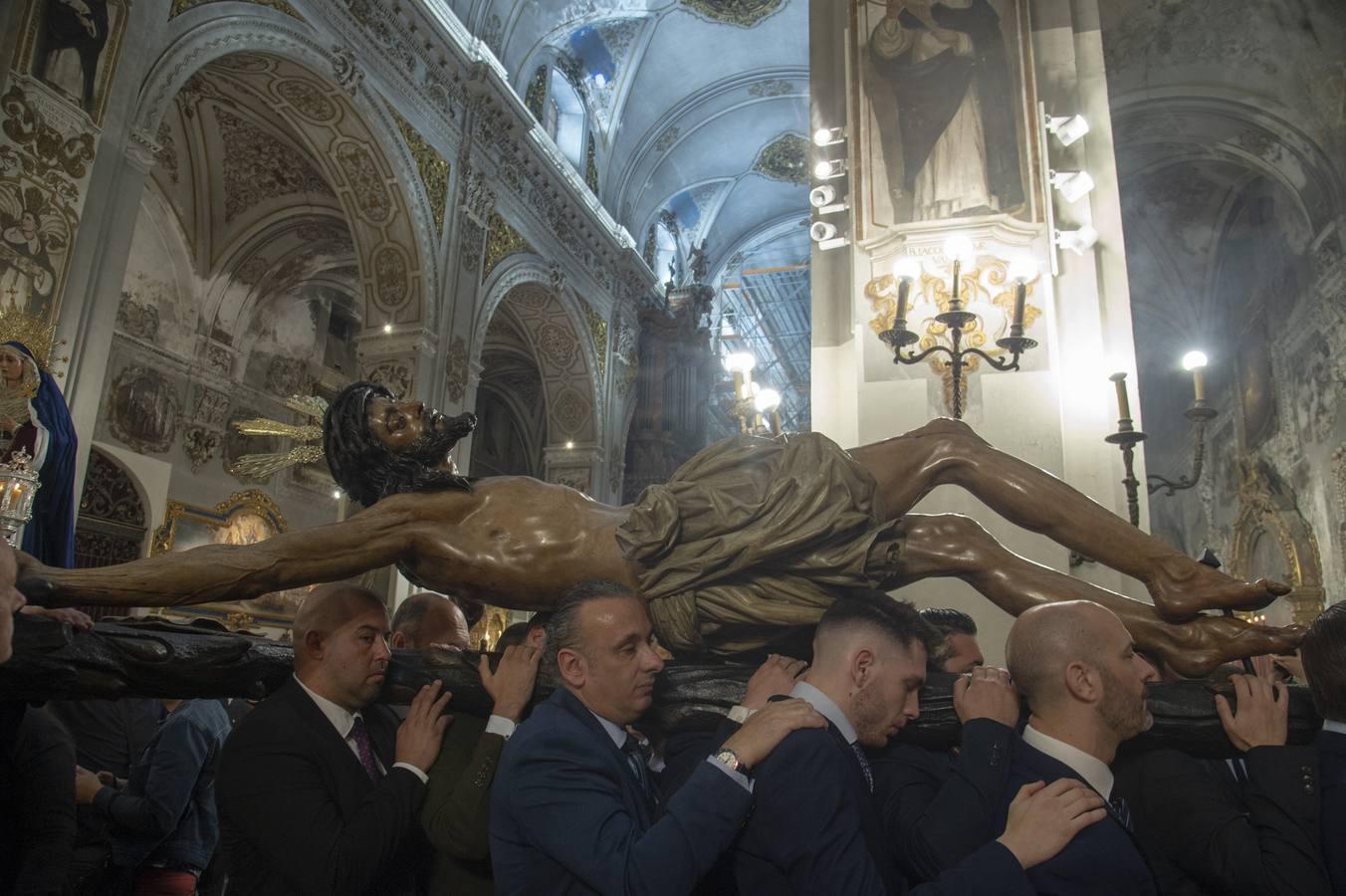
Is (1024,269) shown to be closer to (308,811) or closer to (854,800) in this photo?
(854,800)

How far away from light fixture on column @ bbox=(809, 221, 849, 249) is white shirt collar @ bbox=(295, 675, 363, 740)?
4125mm

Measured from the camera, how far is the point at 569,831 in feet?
4.75

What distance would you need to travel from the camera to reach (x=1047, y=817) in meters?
1.40

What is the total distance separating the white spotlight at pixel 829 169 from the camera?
5.54m

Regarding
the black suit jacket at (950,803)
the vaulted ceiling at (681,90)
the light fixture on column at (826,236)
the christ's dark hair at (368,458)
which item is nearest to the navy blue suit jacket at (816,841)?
the black suit jacket at (950,803)

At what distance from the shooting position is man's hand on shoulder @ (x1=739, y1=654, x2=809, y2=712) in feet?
5.91

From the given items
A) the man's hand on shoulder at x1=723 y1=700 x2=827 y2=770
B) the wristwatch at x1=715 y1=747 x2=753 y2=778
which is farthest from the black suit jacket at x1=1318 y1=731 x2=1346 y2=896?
the wristwatch at x1=715 y1=747 x2=753 y2=778

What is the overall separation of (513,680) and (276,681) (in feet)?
1.93

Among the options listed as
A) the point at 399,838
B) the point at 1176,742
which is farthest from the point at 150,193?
the point at 1176,742

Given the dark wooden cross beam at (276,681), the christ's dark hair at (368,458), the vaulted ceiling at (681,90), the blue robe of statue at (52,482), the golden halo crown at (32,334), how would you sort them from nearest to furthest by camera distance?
the dark wooden cross beam at (276,681) < the christ's dark hair at (368,458) < the blue robe of statue at (52,482) < the golden halo crown at (32,334) < the vaulted ceiling at (681,90)

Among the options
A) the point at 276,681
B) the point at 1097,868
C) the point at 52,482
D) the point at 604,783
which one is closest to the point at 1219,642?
the point at 1097,868

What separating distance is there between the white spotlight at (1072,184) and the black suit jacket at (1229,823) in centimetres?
408

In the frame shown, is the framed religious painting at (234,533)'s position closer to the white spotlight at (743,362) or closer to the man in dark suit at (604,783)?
the white spotlight at (743,362)

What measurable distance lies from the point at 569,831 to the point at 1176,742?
3.74 feet
